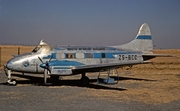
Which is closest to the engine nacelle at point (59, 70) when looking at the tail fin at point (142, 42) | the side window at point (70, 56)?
the side window at point (70, 56)

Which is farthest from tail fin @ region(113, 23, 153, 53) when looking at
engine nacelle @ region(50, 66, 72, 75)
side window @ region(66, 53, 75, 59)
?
engine nacelle @ region(50, 66, 72, 75)

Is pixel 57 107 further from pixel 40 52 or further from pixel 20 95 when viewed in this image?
pixel 40 52

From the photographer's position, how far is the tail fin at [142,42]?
23.4m

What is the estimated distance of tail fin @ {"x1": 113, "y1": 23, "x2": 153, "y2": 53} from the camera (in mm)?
23391

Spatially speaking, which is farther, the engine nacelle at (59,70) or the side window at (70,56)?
the side window at (70,56)

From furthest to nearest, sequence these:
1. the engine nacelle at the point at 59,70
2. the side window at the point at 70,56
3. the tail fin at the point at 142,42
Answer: the tail fin at the point at 142,42, the side window at the point at 70,56, the engine nacelle at the point at 59,70

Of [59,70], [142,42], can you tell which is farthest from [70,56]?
[142,42]

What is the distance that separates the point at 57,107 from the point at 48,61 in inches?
298

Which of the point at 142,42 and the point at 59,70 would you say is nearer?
the point at 59,70

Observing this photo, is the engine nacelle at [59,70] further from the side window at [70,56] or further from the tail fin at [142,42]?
the tail fin at [142,42]

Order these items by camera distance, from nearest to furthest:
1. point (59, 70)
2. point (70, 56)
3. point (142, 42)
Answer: point (59, 70), point (70, 56), point (142, 42)

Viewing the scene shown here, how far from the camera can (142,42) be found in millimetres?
23734

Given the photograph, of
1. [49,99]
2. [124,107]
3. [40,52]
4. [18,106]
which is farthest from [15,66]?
[124,107]

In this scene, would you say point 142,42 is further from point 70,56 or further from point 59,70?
point 59,70
